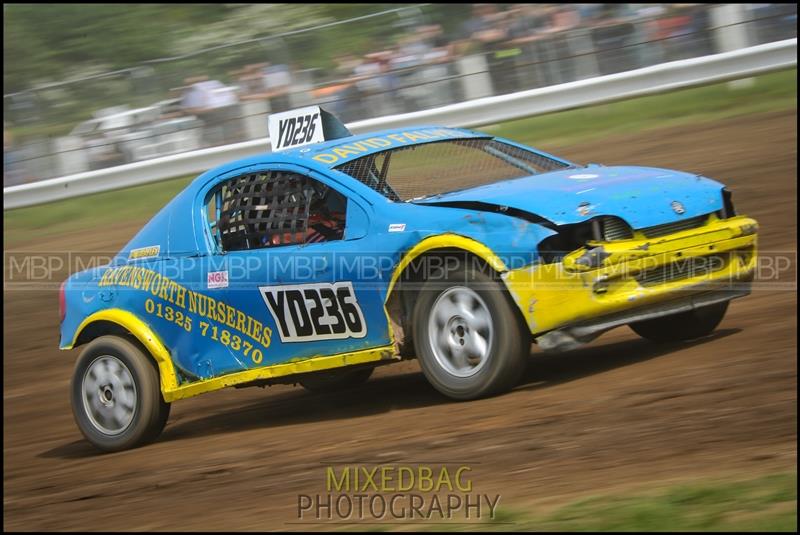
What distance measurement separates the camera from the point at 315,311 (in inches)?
259

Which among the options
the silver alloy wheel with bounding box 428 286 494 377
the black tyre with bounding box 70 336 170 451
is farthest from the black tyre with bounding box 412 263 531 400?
the black tyre with bounding box 70 336 170 451

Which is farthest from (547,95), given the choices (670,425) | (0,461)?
(670,425)

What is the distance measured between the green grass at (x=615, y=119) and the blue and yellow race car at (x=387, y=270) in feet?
23.2

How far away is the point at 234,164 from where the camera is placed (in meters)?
7.21

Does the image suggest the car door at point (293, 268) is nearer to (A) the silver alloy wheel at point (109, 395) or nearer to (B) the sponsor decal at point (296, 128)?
(B) the sponsor decal at point (296, 128)

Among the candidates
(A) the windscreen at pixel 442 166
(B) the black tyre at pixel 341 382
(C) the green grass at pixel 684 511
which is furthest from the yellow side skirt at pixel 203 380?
(C) the green grass at pixel 684 511

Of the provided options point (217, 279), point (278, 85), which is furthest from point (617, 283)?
point (278, 85)

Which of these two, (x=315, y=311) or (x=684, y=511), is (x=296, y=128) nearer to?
(x=315, y=311)

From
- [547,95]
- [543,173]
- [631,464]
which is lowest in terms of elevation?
[631,464]

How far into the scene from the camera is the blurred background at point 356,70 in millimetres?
13984

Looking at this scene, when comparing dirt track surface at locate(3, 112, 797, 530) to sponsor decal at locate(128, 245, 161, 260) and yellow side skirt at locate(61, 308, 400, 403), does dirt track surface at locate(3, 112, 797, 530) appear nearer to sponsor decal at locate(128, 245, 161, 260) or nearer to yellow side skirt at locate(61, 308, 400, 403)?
yellow side skirt at locate(61, 308, 400, 403)

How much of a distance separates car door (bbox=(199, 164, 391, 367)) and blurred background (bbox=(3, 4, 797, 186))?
26.3 feet

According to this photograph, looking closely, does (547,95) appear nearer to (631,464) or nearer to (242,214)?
(242,214)

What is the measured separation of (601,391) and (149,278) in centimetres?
301
